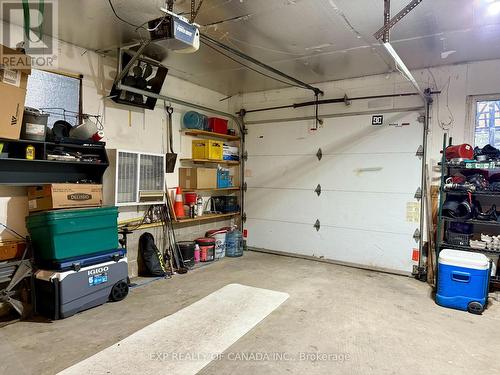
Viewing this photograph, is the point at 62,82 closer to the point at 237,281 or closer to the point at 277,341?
the point at 237,281

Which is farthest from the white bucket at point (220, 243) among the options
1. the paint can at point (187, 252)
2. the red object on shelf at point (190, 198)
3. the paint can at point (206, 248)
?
the red object on shelf at point (190, 198)

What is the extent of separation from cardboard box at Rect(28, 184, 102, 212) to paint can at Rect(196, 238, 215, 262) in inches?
74.6

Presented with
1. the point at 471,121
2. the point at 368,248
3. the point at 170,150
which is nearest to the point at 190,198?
the point at 170,150

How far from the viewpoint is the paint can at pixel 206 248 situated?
4934 mm

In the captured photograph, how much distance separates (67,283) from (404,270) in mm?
4161

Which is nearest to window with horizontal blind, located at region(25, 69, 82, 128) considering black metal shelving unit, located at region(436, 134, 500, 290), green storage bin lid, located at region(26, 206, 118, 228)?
green storage bin lid, located at region(26, 206, 118, 228)

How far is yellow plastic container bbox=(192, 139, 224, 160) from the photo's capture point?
4.94 meters

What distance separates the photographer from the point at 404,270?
4.48 m

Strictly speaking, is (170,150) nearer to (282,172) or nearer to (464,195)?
(282,172)

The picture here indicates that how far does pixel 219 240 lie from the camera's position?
5.23 m

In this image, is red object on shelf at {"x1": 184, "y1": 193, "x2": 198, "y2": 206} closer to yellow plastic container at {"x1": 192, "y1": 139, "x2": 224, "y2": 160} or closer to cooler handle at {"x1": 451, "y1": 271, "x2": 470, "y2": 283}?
yellow plastic container at {"x1": 192, "y1": 139, "x2": 224, "y2": 160}

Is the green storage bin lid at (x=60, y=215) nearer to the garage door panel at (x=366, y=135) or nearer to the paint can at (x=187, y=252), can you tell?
the paint can at (x=187, y=252)

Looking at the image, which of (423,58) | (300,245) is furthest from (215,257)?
(423,58)

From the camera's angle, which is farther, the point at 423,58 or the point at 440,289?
the point at 423,58
